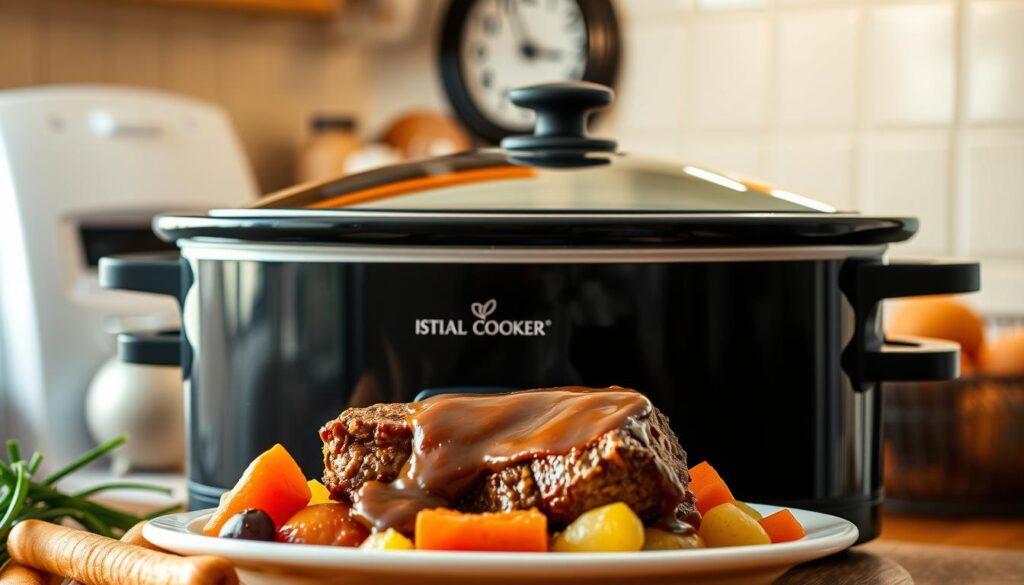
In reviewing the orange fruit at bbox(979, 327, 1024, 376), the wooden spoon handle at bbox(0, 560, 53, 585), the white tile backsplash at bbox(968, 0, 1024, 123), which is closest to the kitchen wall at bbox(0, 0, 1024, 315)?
the white tile backsplash at bbox(968, 0, 1024, 123)

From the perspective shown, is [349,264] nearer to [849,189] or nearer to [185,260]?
[185,260]

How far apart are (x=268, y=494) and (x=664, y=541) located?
20 centimetres

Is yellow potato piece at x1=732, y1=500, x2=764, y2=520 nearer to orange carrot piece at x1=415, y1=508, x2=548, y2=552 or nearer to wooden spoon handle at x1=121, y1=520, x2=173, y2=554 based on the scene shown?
orange carrot piece at x1=415, y1=508, x2=548, y2=552

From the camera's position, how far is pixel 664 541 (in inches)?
22.9

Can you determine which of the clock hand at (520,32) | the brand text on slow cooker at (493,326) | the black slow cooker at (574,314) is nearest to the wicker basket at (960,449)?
the black slow cooker at (574,314)

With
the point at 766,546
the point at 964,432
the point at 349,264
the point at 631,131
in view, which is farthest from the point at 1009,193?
the point at 766,546

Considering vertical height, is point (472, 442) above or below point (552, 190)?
below

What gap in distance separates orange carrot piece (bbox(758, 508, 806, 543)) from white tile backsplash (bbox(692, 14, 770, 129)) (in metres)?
1.65

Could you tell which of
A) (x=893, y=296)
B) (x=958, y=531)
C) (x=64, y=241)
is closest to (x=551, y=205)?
(x=893, y=296)

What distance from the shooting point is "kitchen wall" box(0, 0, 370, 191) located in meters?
2.09

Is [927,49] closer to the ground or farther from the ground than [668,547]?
farther from the ground

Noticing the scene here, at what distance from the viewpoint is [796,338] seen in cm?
84

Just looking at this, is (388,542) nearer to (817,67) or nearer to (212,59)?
(817,67)

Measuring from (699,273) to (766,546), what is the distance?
0.28 m
